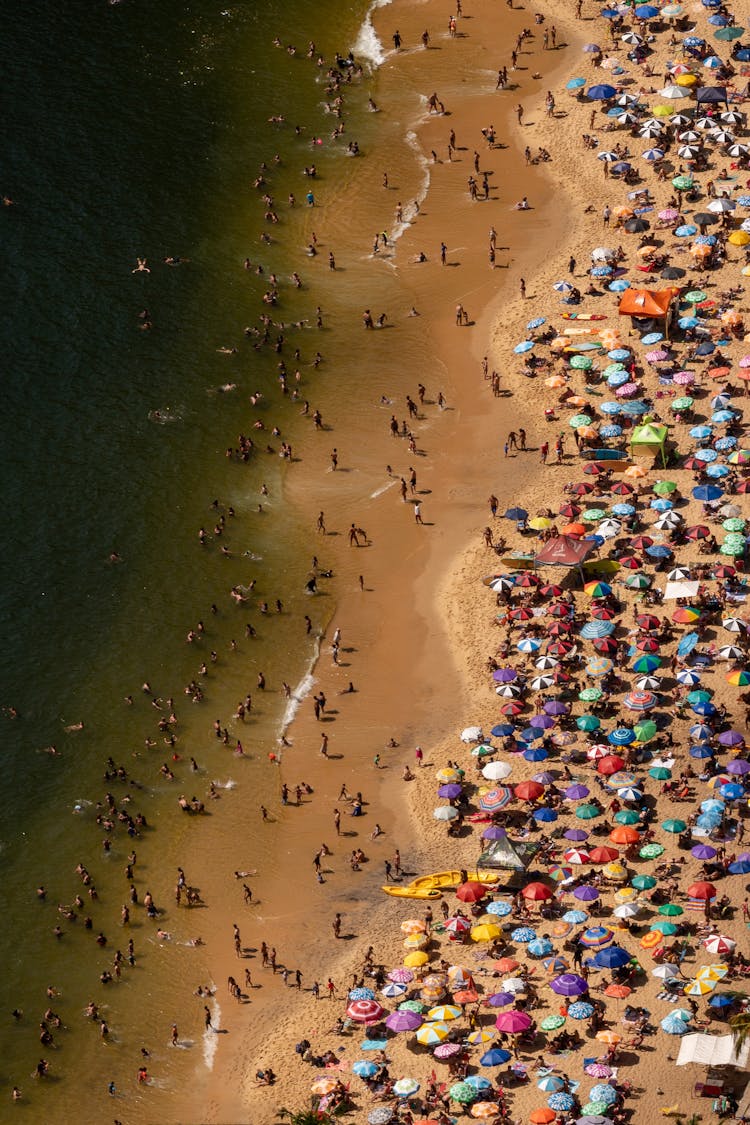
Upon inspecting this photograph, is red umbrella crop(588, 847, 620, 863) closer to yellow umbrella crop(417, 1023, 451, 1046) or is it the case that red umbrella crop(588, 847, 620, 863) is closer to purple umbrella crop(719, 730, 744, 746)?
purple umbrella crop(719, 730, 744, 746)

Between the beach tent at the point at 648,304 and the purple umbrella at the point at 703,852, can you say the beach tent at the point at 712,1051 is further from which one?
the beach tent at the point at 648,304

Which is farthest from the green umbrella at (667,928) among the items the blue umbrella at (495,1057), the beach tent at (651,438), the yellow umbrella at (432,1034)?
the beach tent at (651,438)

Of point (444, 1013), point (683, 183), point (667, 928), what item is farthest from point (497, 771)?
point (683, 183)

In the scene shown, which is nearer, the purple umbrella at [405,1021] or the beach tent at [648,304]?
the purple umbrella at [405,1021]

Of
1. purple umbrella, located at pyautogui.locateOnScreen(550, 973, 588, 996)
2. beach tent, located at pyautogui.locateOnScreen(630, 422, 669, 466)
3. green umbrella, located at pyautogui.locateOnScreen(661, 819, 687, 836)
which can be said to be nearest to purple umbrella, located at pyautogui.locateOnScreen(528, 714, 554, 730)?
green umbrella, located at pyautogui.locateOnScreen(661, 819, 687, 836)

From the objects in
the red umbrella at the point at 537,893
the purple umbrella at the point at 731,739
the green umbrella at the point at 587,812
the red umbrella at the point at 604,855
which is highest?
the purple umbrella at the point at 731,739

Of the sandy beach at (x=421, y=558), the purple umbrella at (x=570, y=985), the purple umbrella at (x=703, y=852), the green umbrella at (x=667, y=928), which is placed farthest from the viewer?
the sandy beach at (x=421, y=558)
